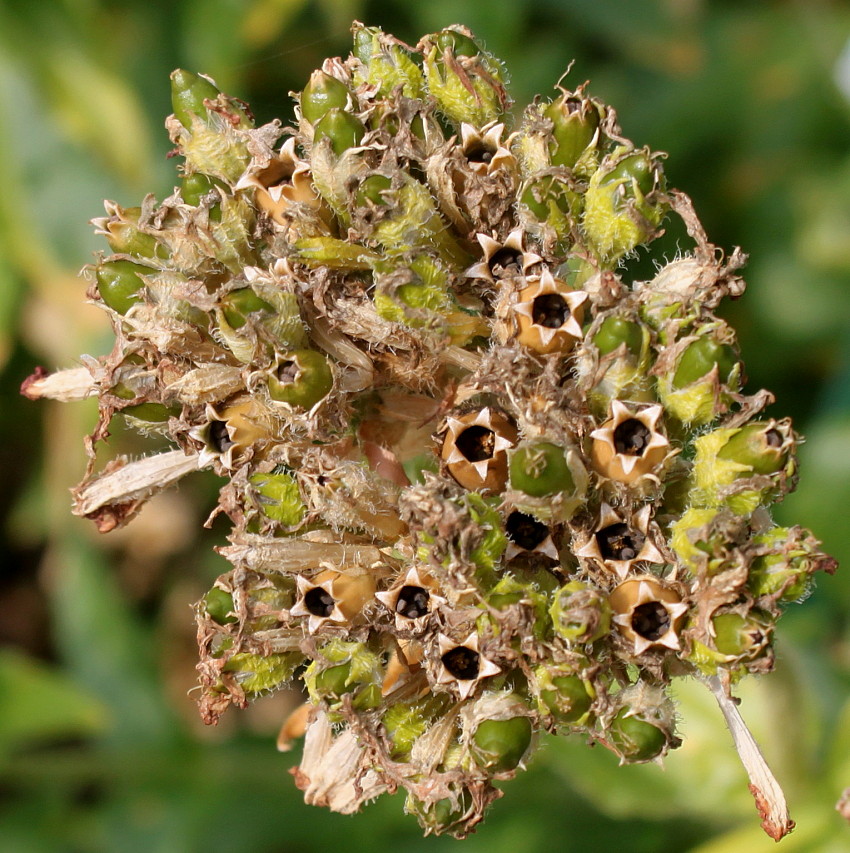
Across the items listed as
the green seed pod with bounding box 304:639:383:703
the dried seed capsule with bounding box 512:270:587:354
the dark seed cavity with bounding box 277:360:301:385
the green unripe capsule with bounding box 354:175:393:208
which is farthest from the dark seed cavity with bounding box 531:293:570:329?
the green seed pod with bounding box 304:639:383:703

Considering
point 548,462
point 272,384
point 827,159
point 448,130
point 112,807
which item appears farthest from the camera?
point 827,159

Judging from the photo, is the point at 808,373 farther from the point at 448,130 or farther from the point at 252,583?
the point at 252,583

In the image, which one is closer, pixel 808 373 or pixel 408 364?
pixel 408 364

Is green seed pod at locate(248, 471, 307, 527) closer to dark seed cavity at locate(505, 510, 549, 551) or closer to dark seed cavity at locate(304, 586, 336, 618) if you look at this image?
dark seed cavity at locate(304, 586, 336, 618)

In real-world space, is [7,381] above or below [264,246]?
below

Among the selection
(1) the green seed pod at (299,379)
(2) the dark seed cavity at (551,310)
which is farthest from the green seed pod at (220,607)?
(2) the dark seed cavity at (551,310)

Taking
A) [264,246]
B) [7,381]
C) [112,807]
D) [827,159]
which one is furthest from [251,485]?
[827,159]

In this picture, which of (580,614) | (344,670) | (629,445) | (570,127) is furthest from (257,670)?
(570,127)
